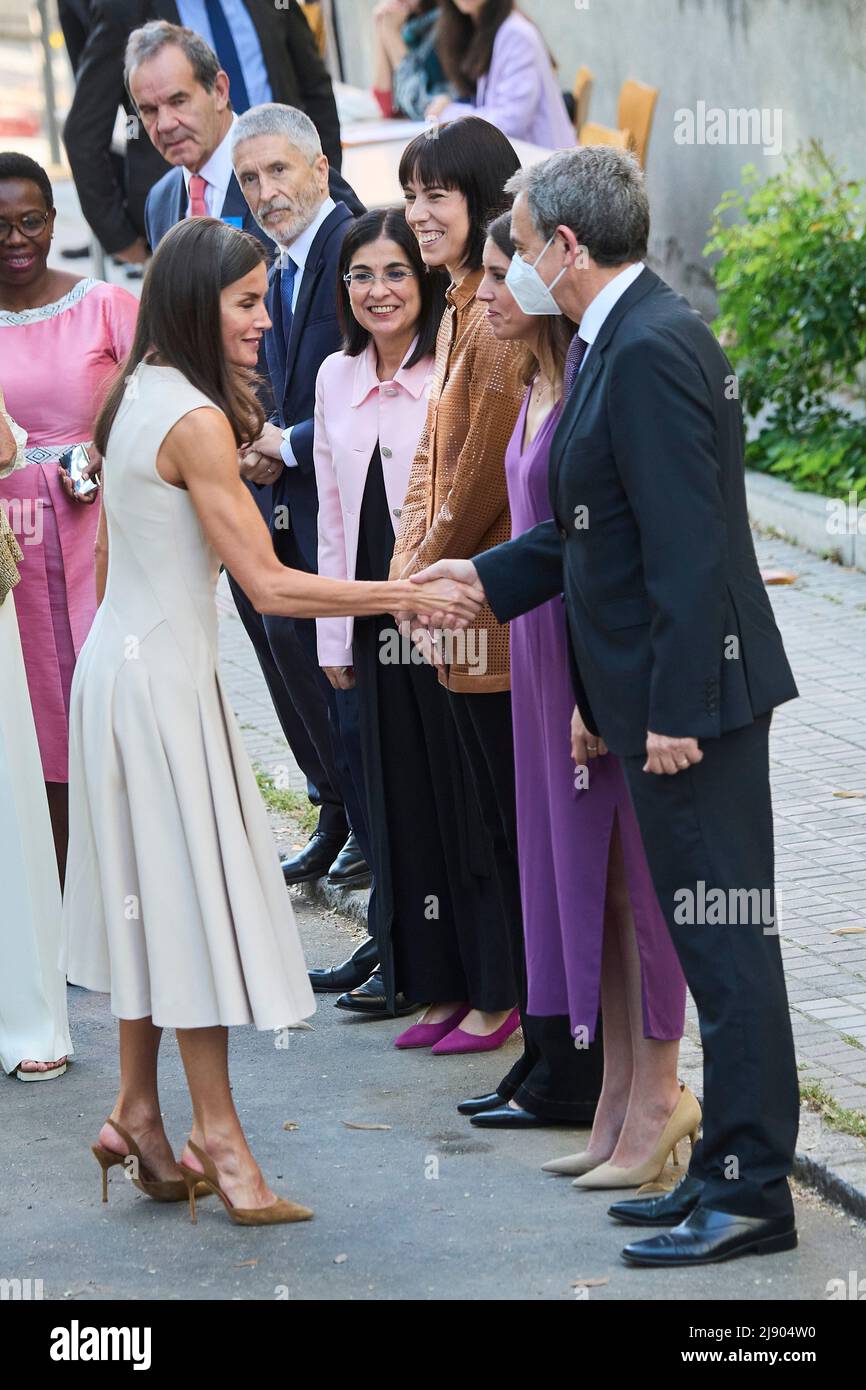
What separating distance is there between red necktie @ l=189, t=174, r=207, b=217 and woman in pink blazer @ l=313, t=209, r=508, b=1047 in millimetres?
1776

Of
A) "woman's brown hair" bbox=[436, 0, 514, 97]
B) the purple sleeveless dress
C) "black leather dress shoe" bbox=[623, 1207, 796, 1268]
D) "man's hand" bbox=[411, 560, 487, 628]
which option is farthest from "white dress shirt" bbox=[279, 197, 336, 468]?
"woman's brown hair" bbox=[436, 0, 514, 97]

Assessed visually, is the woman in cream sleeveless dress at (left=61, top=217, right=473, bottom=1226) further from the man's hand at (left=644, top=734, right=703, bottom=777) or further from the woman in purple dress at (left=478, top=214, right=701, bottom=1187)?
the man's hand at (left=644, top=734, right=703, bottom=777)

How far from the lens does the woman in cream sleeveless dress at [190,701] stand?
4328 mm

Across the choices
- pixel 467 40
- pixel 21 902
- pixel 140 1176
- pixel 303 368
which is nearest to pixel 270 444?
pixel 303 368

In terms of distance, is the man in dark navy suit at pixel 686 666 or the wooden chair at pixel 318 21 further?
the wooden chair at pixel 318 21

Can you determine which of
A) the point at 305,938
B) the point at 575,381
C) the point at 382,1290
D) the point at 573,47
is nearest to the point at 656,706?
the point at 575,381

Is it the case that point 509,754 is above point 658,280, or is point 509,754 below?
below

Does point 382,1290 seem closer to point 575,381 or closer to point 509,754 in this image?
point 509,754

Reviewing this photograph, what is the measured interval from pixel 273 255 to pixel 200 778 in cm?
248

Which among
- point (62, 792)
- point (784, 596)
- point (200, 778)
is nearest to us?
point (200, 778)

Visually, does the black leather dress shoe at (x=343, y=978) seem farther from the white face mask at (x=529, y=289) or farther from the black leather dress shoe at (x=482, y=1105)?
the white face mask at (x=529, y=289)

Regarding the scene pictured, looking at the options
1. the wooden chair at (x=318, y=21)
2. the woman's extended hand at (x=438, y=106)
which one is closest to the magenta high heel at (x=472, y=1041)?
the woman's extended hand at (x=438, y=106)

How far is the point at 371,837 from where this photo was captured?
5.60 meters

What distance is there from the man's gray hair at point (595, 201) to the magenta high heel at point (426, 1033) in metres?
2.32
